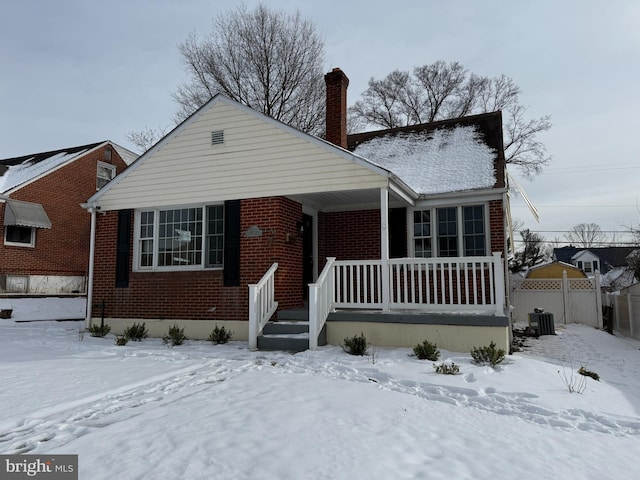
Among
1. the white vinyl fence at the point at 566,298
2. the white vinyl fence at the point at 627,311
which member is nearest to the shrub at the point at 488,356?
the white vinyl fence at the point at 627,311

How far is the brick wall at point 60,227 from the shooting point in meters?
17.6

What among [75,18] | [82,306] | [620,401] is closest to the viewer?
[620,401]

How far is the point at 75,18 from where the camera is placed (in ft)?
29.7

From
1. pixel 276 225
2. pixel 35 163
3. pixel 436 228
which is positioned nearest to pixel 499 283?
pixel 436 228

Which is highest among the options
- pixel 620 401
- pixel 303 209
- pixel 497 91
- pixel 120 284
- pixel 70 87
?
pixel 497 91

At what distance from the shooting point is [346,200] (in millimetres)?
10227

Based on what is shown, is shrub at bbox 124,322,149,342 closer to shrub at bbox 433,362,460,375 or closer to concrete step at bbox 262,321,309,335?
concrete step at bbox 262,321,309,335

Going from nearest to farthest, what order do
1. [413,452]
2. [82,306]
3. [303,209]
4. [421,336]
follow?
[413,452]
[421,336]
[303,209]
[82,306]

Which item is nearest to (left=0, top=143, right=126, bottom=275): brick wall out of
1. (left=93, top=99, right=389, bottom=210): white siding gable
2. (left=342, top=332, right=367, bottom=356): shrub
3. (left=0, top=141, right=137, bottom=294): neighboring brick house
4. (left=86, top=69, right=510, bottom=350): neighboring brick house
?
(left=0, top=141, right=137, bottom=294): neighboring brick house

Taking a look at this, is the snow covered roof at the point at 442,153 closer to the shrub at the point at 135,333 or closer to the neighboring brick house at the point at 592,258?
the shrub at the point at 135,333

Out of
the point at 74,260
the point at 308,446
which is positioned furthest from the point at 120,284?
the point at 74,260

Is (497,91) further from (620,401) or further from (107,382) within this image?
(107,382)

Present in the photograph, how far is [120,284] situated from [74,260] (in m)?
11.3

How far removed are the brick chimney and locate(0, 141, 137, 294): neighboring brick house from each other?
1318cm
